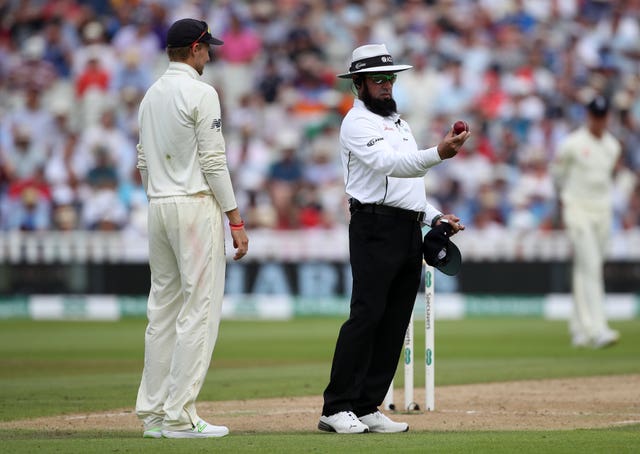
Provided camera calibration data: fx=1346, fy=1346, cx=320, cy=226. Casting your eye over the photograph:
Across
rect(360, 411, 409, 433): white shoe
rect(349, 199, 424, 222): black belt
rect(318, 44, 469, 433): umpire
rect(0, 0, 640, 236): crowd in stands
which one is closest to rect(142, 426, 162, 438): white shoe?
rect(318, 44, 469, 433): umpire

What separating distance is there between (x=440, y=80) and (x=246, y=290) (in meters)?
5.81

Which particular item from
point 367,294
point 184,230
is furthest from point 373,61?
point 184,230

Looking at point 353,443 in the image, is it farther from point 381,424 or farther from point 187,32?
point 187,32

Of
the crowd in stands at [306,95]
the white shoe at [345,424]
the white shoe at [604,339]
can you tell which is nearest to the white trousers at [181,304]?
the white shoe at [345,424]

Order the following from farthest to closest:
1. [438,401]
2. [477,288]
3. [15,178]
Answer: [15,178] < [477,288] < [438,401]

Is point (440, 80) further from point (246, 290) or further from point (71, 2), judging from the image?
point (71, 2)

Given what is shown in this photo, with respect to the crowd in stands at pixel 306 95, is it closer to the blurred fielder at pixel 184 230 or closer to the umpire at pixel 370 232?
the umpire at pixel 370 232

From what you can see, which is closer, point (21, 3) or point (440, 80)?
point (440, 80)

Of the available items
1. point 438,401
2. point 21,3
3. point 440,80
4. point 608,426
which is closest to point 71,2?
point 21,3

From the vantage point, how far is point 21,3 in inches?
1067

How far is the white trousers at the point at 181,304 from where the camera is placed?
7902mm

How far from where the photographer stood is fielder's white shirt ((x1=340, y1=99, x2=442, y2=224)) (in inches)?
316

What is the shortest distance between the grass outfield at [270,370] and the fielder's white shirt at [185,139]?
1.49 metres

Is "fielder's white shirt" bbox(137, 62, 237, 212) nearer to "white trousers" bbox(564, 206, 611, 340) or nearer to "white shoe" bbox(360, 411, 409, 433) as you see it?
"white shoe" bbox(360, 411, 409, 433)
